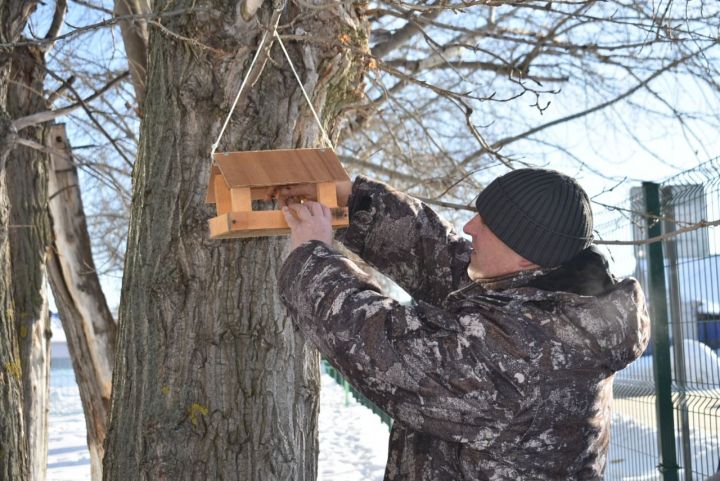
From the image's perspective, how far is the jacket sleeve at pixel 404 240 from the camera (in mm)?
2855

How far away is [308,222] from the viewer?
7.75 ft

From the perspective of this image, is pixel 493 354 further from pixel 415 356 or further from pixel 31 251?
pixel 31 251

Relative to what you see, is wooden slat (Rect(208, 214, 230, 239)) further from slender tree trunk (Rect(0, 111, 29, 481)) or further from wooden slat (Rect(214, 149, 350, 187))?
slender tree trunk (Rect(0, 111, 29, 481))

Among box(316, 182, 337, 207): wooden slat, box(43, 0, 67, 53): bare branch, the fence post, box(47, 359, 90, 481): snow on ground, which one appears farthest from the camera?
box(47, 359, 90, 481): snow on ground

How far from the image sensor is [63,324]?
6.24m

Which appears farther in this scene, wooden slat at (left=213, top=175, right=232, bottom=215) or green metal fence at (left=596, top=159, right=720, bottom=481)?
green metal fence at (left=596, top=159, right=720, bottom=481)

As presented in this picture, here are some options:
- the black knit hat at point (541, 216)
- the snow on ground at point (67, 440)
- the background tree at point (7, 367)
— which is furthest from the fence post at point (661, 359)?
the snow on ground at point (67, 440)

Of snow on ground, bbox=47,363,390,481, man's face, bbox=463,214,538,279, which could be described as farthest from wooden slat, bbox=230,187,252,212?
snow on ground, bbox=47,363,390,481

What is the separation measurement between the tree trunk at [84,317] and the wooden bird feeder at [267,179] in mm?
3879

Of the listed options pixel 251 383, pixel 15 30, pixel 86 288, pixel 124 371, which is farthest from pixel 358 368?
pixel 86 288

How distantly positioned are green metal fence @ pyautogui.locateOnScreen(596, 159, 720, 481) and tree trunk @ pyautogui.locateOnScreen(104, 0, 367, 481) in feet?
8.00

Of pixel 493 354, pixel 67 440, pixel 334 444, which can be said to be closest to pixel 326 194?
pixel 493 354

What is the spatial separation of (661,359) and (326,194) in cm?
329

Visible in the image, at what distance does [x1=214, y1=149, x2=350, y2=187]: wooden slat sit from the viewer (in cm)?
247
